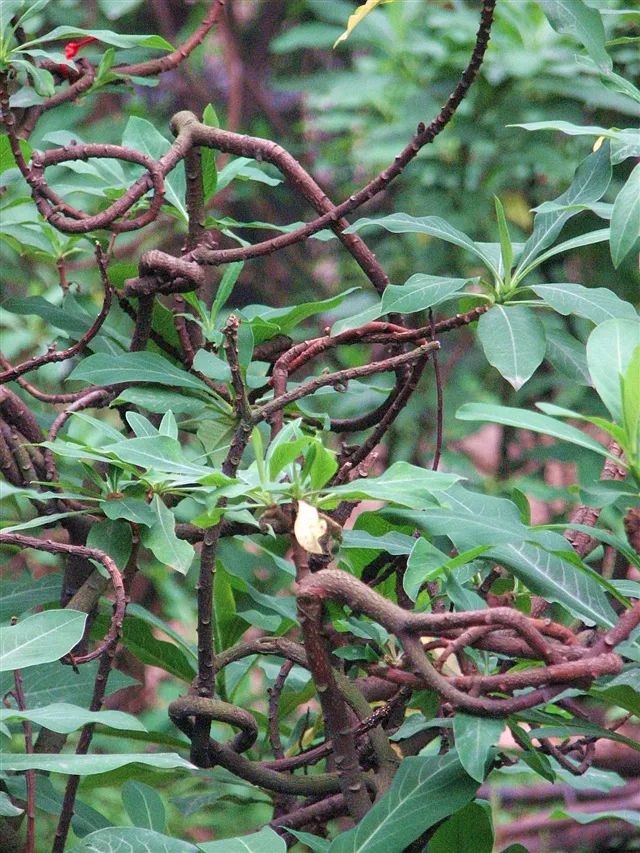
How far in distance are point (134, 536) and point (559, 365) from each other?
0.30 meters

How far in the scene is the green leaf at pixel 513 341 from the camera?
0.61 meters

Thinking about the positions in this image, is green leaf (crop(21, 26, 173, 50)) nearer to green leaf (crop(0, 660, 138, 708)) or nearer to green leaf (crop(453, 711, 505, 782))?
green leaf (crop(0, 660, 138, 708))

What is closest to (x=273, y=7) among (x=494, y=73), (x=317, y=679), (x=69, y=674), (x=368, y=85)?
(x=368, y=85)

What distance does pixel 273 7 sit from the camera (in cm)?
294

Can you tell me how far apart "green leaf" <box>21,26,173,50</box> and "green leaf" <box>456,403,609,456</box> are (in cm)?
47

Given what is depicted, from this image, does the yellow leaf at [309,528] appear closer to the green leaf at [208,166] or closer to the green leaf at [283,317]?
the green leaf at [283,317]

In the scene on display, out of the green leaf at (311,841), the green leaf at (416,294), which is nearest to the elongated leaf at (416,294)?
the green leaf at (416,294)

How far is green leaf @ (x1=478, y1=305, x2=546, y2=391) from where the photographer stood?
23.9 inches

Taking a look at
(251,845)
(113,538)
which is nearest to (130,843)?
(251,845)

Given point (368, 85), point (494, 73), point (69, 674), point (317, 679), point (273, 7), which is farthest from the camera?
point (273, 7)

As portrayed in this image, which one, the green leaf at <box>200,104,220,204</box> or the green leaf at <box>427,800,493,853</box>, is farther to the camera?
the green leaf at <box>200,104,220,204</box>

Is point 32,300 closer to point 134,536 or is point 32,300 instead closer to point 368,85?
point 134,536

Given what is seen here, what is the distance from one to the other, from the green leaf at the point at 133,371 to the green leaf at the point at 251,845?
286mm

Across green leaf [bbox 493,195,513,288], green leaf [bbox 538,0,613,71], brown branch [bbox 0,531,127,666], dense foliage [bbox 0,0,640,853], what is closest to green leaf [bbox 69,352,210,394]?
dense foliage [bbox 0,0,640,853]
